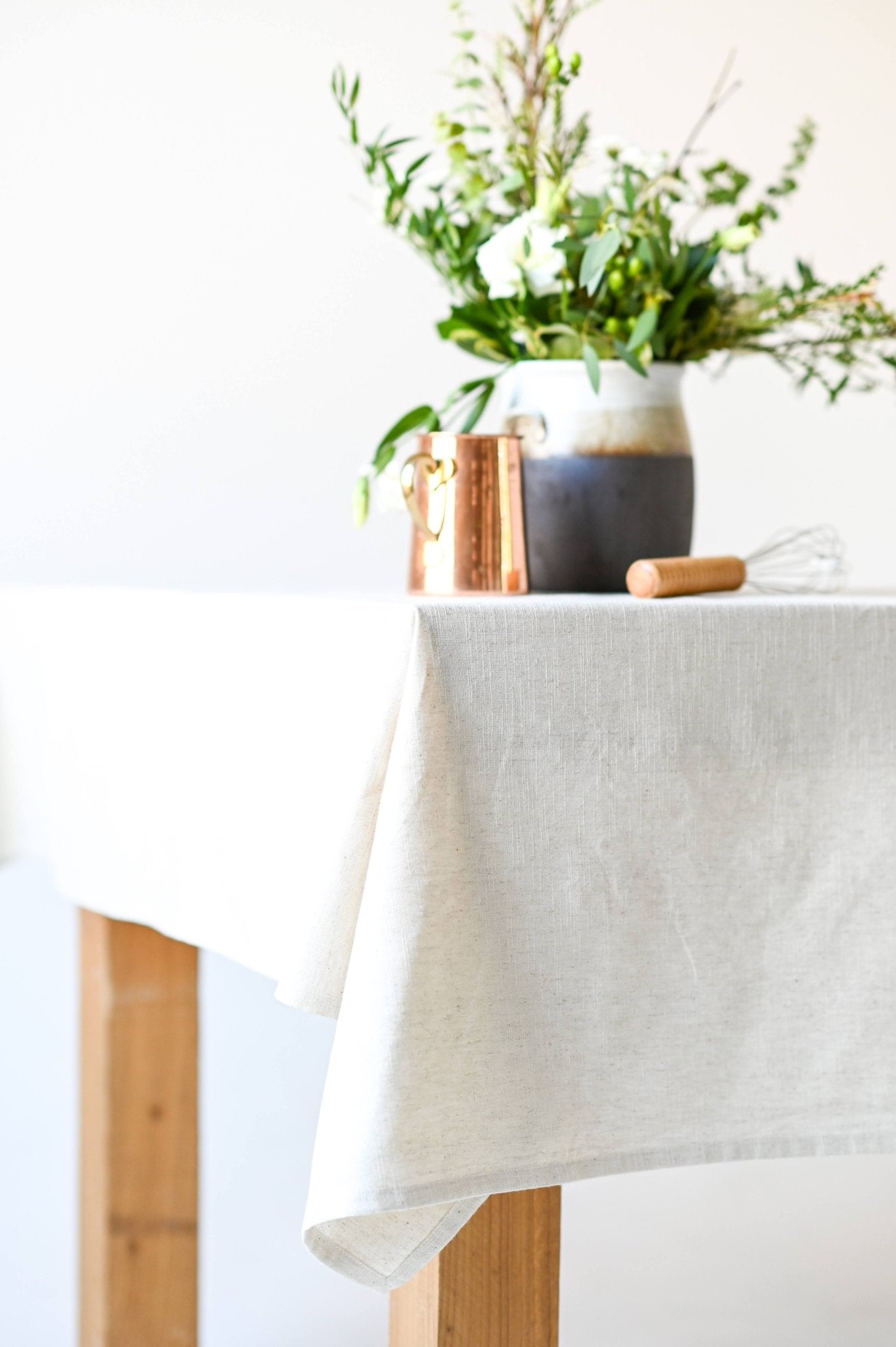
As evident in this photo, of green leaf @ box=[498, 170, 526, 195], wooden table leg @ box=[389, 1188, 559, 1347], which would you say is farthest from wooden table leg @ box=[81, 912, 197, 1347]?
green leaf @ box=[498, 170, 526, 195]

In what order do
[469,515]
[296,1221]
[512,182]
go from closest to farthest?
[469,515]
[512,182]
[296,1221]

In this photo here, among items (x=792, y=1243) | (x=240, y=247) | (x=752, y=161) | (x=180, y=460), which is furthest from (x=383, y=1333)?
(x=752, y=161)

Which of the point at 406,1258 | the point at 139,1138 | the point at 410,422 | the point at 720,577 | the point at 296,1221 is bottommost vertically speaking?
the point at 296,1221

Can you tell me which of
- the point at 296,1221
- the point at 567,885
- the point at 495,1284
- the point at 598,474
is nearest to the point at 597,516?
the point at 598,474

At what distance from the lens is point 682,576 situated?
859mm

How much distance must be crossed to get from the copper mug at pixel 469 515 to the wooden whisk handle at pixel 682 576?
127 millimetres

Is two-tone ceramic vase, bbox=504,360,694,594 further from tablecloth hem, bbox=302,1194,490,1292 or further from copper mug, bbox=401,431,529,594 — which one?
tablecloth hem, bbox=302,1194,490,1292

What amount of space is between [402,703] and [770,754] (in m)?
0.20

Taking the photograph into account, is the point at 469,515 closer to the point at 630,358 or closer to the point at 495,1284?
the point at 630,358

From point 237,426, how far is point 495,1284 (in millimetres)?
1224

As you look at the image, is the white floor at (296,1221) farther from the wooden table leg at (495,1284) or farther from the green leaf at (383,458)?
the green leaf at (383,458)

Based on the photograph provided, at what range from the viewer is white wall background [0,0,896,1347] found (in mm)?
A: 1709

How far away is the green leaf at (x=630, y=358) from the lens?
1.04m

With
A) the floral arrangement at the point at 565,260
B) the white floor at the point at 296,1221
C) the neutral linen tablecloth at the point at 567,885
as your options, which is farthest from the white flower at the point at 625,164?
the white floor at the point at 296,1221
